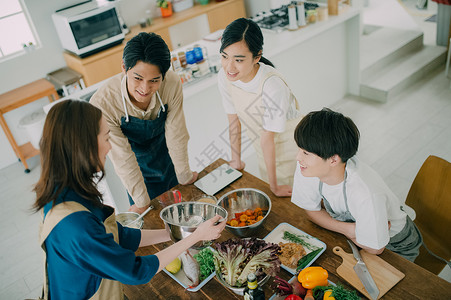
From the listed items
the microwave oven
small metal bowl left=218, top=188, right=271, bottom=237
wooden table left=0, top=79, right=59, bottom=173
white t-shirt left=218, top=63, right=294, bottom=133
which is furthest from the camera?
the microwave oven

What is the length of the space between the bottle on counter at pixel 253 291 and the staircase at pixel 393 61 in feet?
11.2

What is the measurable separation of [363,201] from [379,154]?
220 cm

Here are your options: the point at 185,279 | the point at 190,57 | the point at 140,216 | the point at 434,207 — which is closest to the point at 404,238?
the point at 434,207

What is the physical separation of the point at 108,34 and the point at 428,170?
3698mm

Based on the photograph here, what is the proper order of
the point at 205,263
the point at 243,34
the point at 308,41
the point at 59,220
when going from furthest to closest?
the point at 308,41, the point at 243,34, the point at 205,263, the point at 59,220

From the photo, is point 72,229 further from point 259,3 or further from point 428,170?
point 259,3

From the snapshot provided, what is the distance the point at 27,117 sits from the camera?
4223 mm

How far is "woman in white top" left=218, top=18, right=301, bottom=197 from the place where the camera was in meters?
1.75

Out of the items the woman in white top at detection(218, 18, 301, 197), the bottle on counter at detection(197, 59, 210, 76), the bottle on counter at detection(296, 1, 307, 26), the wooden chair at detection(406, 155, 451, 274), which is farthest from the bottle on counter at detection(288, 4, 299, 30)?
the wooden chair at detection(406, 155, 451, 274)

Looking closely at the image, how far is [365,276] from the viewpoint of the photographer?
133 centimetres

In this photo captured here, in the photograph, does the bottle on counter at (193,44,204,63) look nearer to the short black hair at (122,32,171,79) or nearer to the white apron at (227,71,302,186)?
the white apron at (227,71,302,186)

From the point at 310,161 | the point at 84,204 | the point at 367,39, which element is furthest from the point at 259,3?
the point at 84,204

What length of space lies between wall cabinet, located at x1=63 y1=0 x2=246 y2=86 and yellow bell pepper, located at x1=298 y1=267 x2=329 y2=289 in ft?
12.0

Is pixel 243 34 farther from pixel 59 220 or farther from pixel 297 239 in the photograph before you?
pixel 59 220
